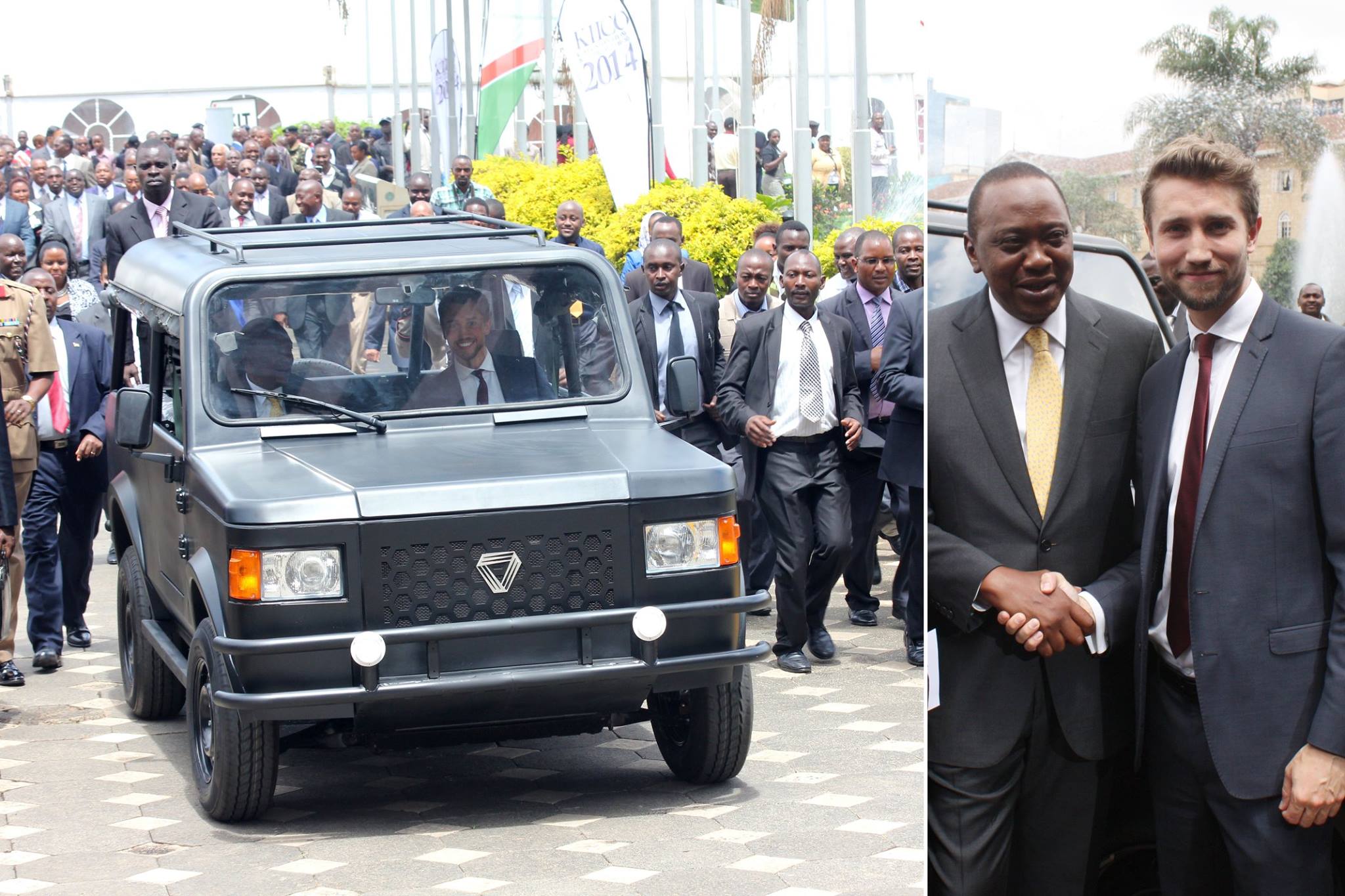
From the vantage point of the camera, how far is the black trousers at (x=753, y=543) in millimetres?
10242

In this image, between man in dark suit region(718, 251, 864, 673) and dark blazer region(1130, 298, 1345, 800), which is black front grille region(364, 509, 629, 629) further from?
dark blazer region(1130, 298, 1345, 800)

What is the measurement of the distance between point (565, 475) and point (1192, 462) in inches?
135

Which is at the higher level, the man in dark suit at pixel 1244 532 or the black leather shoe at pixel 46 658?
the man in dark suit at pixel 1244 532

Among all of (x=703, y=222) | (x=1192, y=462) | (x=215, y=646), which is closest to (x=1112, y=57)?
(x=1192, y=462)

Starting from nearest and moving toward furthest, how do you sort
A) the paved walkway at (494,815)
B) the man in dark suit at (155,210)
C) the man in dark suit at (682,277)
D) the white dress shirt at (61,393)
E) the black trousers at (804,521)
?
1. the paved walkway at (494,815)
2. the black trousers at (804,521)
3. the white dress shirt at (61,393)
4. the man in dark suit at (682,277)
5. the man in dark suit at (155,210)

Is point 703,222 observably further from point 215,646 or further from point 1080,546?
point 1080,546

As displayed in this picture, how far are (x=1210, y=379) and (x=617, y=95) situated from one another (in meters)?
16.3

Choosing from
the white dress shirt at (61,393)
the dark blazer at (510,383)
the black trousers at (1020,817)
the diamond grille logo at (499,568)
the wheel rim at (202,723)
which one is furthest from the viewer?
the white dress shirt at (61,393)

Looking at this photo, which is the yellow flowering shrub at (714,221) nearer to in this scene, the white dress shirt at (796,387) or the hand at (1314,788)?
the white dress shirt at (796,387)

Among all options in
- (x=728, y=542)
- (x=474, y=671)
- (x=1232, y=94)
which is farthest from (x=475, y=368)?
(x=1232, y=94)

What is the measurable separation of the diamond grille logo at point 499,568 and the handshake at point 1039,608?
3.20 metres

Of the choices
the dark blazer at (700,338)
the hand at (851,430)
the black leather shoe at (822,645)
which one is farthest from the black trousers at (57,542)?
the hand at (851,430)

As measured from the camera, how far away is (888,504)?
11719mm

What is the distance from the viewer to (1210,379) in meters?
3.36
